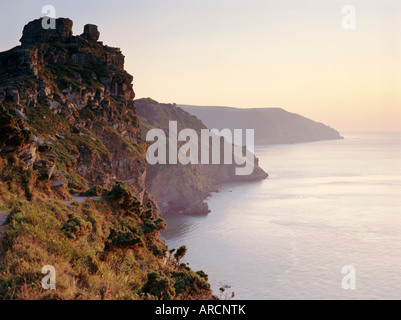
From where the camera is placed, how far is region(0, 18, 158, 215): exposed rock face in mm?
50844

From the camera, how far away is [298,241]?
281 ft

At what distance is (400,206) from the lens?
11962 centimetres

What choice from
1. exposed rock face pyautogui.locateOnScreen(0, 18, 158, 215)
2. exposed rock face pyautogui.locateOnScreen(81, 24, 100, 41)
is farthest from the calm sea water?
exposed rock face pyautogui.locateOnScreen(81, 24, 100, 41)

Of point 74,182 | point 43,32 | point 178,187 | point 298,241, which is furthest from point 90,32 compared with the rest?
point 298,241

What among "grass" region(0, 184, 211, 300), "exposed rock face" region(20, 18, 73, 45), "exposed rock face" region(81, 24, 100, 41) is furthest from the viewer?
"exposed rock face" region(81, 24, 100, 41)

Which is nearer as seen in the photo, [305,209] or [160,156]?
[305,209]

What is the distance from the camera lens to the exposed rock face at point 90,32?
79.7 metres

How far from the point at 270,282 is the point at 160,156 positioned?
88.0 m

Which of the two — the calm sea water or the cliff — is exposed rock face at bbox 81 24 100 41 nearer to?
the calm sea water

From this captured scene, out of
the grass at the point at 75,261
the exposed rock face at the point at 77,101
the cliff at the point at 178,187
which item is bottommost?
the cliff at the point at 178,187

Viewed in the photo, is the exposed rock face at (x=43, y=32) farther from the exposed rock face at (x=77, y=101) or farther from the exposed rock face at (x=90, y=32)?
the exposed rock face at (x=90, y=32)

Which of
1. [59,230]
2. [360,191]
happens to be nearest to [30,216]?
[59,230]

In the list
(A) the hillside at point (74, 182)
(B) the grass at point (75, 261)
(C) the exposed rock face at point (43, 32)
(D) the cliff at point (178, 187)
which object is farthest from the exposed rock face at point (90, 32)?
(B) the grass at point (75, 261)
